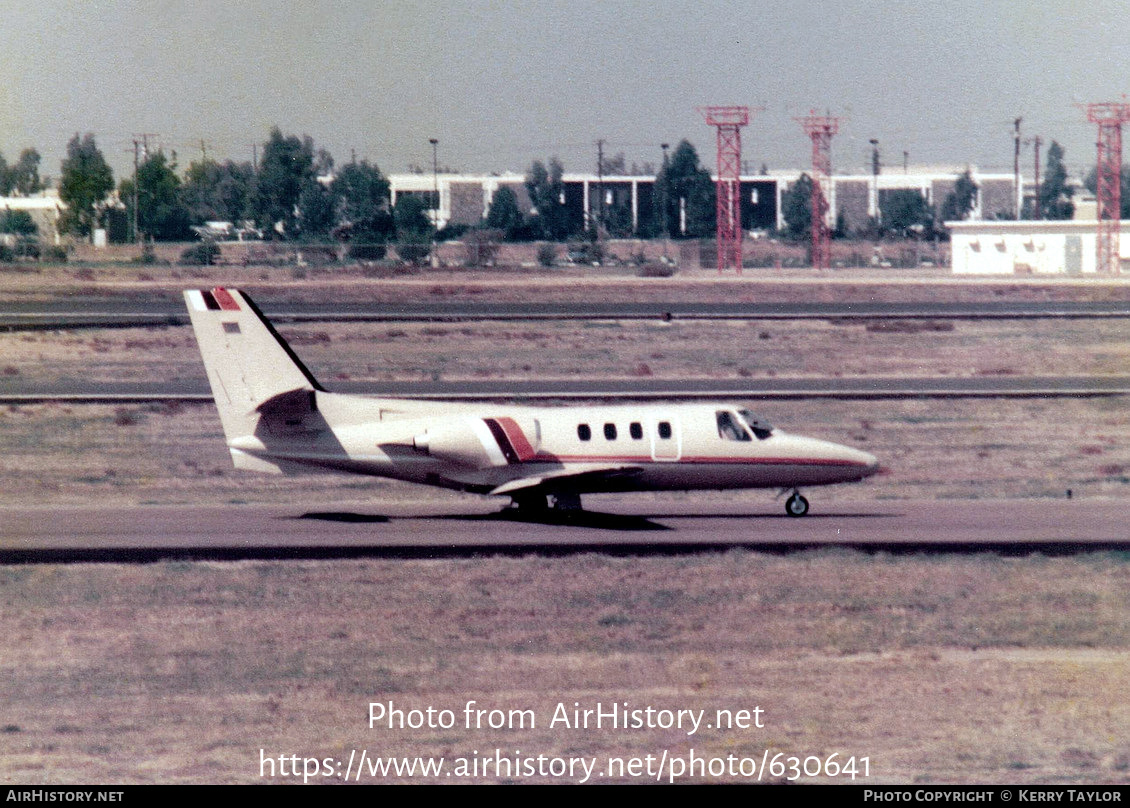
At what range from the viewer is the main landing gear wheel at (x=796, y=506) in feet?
95.8

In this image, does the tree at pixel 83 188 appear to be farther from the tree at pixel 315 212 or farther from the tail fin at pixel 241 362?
the tail fin at pixel 241 362

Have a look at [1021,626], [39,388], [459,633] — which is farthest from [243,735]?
[39,388]

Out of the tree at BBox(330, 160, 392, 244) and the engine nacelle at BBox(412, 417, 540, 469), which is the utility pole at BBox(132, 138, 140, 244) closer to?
the tree at BBox(330, 160, 392, 244)

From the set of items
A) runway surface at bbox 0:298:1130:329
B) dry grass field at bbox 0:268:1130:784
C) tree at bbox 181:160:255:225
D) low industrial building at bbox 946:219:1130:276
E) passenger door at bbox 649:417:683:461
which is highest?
tree at bbox 181:160:255:225

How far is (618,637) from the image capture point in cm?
1964

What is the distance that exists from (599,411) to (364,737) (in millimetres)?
13403

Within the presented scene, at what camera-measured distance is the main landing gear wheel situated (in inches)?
1150

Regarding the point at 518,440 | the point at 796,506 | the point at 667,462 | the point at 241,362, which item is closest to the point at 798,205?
the point at 796,506

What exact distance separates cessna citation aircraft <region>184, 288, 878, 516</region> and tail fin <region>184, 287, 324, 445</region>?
0.02m

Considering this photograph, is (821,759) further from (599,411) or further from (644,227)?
(644,227)

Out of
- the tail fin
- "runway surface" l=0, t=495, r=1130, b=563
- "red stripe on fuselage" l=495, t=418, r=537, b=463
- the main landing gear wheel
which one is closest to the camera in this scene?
"runway surface" l=0, t=495, r=1130, b=563

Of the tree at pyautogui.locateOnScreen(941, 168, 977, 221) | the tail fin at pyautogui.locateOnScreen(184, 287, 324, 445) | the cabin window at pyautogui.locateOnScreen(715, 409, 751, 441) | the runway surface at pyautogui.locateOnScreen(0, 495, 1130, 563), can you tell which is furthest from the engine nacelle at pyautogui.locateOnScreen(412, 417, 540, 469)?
the tree at pyautogui.locateOnScreen(941, 168, 977, 221)

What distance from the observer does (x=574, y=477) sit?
27.7m

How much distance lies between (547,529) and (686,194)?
156m
